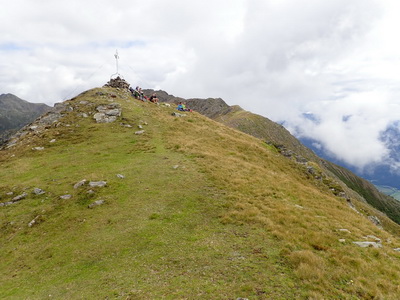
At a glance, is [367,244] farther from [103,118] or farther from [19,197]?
[103,118]

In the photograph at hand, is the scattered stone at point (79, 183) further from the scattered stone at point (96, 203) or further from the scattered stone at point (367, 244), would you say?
the scattered stone at point (367, 244)

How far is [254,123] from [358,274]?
17722 centimetres

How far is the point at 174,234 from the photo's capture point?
17.3 metres

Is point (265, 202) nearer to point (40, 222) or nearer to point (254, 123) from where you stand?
point (40, 222)

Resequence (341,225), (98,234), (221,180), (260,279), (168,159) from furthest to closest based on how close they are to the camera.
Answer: (168,159) < (221,180) < (341,225) < (98,234) < (260,279)

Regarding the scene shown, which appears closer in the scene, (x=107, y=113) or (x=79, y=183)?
(x=79, y=183)

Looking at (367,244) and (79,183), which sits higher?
(79,183)

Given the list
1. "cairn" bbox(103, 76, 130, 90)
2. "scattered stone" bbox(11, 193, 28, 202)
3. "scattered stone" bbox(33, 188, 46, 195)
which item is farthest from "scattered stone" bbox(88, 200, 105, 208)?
"cairn" bbox(103, 76, 130, 90)

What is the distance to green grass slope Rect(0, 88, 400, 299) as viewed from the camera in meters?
12.6

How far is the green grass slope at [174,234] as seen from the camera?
12562 millimetres

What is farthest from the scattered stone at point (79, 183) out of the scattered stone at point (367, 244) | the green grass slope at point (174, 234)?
the scattered stone at point (367, 244)

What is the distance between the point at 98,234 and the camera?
18062 mm

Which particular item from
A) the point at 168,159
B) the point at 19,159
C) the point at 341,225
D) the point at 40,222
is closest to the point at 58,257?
the point at 40,222

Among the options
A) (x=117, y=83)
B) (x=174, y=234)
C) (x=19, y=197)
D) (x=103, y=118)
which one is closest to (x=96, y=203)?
(x=19, y=197)
